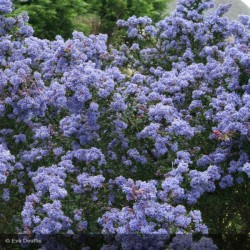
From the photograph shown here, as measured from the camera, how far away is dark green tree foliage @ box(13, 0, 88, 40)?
1154 cm

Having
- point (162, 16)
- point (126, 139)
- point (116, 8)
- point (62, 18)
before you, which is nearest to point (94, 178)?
Result: point (126, 139)

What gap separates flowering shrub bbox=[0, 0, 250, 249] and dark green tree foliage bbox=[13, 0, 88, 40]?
5466 mm

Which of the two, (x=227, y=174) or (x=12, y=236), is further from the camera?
(x=12, y=236)

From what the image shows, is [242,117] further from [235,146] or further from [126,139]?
[126,139]

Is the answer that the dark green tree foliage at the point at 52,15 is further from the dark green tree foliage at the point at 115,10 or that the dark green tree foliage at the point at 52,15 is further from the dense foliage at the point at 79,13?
the dark green tree foliage at the point at 115,10

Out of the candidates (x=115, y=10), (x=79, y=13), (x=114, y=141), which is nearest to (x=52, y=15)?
(x=79, y=13)

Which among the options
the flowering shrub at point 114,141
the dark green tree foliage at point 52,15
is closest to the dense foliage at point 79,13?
the dark green tree foliage at point 52,15

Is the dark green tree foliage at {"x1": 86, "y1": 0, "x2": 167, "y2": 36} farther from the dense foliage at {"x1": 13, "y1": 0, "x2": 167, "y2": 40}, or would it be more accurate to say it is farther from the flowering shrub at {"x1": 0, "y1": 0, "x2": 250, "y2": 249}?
the flowering shrub at {"x1": 0, "y1": 0, "x2": 250, "y2": 249}

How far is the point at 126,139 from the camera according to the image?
511 centimetres

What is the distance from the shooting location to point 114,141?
17.1ft

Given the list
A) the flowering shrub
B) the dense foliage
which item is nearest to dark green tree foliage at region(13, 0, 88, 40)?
the dense foliage

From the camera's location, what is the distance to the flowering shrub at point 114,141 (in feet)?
14.2

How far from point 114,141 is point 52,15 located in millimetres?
7288

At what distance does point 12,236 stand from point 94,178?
1269mm
